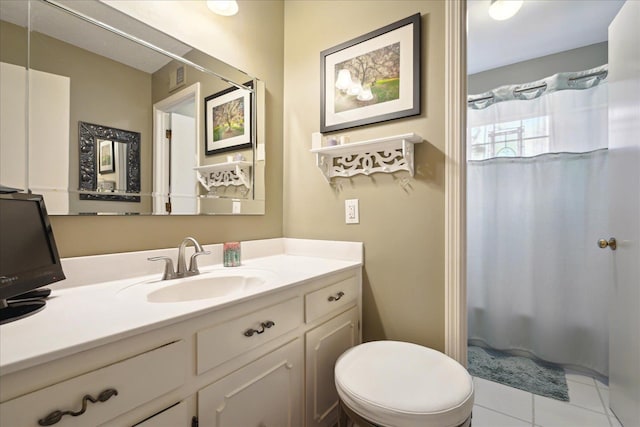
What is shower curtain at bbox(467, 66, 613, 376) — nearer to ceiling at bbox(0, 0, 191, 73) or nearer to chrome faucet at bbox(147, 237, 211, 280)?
chrome faucet at bbox(147, 237, 211, 280)

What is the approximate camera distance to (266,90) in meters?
1.80

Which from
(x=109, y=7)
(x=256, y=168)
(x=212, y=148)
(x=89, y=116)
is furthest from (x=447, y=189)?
(x=109, y=7)

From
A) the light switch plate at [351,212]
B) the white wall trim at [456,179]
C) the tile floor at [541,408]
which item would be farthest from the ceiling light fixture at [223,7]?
the tile floor at [541,408]

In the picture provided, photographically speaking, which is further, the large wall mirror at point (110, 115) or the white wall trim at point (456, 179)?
the white wall trim at point (456, 179)

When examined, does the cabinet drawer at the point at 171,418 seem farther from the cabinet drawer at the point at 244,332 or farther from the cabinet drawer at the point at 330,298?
the cabinet drawer at the point at 330,298

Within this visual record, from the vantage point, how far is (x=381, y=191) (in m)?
1.51

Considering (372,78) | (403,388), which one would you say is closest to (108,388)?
(403,388)

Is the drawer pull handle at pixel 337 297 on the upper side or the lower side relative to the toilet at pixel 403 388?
upper

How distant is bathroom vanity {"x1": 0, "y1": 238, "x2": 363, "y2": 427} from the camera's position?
561mm

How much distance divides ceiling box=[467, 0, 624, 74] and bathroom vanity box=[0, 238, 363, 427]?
2.01 m

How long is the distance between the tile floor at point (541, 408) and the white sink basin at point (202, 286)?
1.39 m

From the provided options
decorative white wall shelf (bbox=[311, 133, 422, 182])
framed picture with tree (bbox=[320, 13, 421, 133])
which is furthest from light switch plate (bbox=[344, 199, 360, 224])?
framed picture with tree (bbox=[320, 13, 421, 133])

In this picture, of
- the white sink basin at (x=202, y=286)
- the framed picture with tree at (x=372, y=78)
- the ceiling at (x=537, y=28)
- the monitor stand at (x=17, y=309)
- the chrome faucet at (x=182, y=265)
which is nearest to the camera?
the monitor stand at (x=17, y=309)

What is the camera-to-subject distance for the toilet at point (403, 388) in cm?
87
